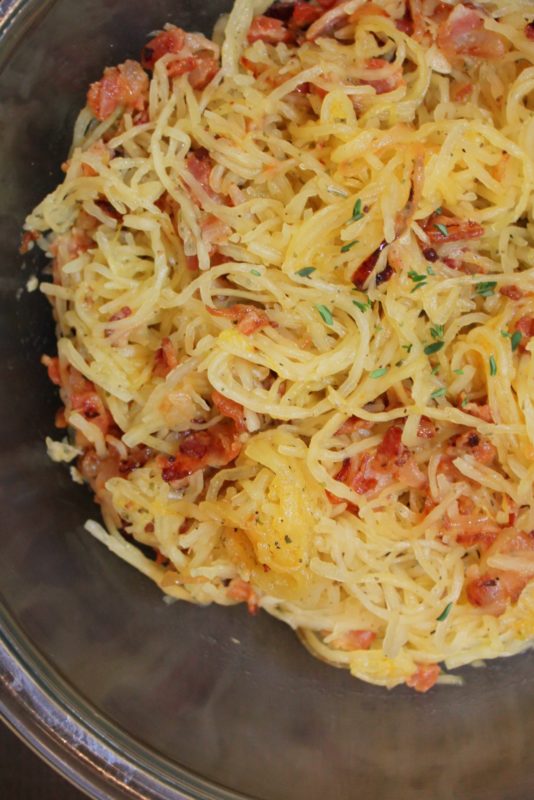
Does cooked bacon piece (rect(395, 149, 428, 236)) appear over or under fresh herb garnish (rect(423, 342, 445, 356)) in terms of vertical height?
over

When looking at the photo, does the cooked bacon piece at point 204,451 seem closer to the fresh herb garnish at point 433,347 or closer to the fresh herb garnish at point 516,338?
the fresh herb garnish at point 433,347

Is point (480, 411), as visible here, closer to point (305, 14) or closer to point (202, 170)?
point (202, 170)

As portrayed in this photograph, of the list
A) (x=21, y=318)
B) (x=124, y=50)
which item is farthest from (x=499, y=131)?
(x=21, y=318)

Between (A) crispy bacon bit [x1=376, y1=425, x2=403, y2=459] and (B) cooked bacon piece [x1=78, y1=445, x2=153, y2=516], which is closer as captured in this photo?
(A) crispy bacon bit [x1=376, y1=425, x2=403, y2=459]

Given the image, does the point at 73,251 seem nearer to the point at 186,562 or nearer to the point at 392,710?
the point at 186,562

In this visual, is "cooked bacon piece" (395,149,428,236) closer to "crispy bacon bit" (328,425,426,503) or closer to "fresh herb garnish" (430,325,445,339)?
"fresh herb garnish" (430,325,445,339)

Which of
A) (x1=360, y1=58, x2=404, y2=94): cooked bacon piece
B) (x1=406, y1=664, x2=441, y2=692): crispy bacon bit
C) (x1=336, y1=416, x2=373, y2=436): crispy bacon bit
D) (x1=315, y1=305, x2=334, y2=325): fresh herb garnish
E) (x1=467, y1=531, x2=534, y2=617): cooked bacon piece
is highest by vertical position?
(x1=360, y1=58, x2=404, y2=94): cooked bacon piece

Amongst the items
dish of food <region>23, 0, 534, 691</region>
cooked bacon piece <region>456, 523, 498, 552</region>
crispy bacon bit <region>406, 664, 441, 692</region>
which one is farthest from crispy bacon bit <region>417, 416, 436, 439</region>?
crispy bacon bit <region>406, 664, 441, 692</region>

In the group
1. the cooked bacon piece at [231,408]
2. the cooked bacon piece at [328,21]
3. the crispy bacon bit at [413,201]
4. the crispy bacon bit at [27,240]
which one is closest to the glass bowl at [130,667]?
the crispy bacon bit at [27,240]
